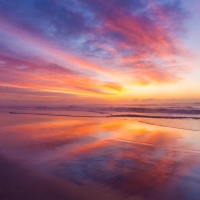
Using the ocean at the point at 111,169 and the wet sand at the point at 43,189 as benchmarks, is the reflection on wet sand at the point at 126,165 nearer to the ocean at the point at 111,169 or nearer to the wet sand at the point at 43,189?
the ocean at the point at 111,169

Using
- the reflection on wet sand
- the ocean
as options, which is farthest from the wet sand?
the reflection on wet sand

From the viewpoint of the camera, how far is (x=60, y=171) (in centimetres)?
520

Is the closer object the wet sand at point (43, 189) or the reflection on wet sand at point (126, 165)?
the wet sand at point (43, 189)

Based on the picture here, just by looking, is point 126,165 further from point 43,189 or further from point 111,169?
point 43,189

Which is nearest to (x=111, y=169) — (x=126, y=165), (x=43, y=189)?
(x=126, y=165)

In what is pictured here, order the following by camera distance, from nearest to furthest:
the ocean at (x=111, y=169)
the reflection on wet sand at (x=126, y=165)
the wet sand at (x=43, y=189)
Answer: the wet sand at (x=43, y=189) → the ocean at (x=111, y=169) → the reflection on wet sand at (x=126, y=165)

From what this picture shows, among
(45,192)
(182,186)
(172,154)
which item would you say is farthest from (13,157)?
(172,154)

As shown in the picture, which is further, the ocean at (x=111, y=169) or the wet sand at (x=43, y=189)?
the ocean at (x=111, y=169)

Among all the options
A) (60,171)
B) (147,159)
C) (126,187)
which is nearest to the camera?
(126,187)

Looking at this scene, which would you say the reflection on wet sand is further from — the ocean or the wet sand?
the wet sand

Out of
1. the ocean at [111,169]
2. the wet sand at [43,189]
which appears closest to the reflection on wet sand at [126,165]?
the ocean at [111,169]

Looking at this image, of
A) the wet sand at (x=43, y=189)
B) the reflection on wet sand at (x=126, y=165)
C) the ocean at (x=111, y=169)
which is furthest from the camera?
the reflection on wet sand at (x=126, y=165)

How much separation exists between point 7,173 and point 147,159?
464 cm

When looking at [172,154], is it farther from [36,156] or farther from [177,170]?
[36,156]
